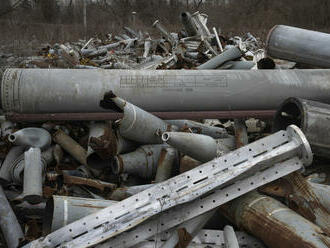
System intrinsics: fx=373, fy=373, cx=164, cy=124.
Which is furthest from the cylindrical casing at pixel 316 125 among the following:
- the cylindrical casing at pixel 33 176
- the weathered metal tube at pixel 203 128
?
the cylindrical casing at pixel 33 176

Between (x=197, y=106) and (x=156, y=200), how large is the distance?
201 centimetres

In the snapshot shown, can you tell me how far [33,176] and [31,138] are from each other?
0.64 meters

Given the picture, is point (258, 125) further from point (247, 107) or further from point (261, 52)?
point (261, 52)

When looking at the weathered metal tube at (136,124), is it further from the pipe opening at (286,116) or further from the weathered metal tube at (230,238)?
the weathered metal tube at (230,238)

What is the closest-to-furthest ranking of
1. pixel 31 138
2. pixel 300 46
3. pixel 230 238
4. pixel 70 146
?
pixel 230 238 < pixel 31 138 < pixel 70 146 < pixel 300 46

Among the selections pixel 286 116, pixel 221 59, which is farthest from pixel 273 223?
pixel 221 59

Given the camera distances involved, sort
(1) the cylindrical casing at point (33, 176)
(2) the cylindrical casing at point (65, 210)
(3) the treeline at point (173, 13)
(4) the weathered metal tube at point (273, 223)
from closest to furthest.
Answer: (4) the weathered metal tube at point (273, 223) < (2) the cylindrical casing at point (65, 210) < (1) the cylindrical casing at point (33, 176) < (3) the treeline at point (173, 13)

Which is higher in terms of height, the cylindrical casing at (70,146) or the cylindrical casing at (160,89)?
the cylindrical casing at (160,89)

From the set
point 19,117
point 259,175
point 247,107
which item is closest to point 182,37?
point 247,107

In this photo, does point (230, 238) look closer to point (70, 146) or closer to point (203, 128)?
point (203, 128)

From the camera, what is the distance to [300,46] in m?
5.05

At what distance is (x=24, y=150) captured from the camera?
12.0 ft

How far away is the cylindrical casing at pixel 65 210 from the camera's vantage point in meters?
2.58

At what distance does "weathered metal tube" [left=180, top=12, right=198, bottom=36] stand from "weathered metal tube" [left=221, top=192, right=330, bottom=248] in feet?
24.5
